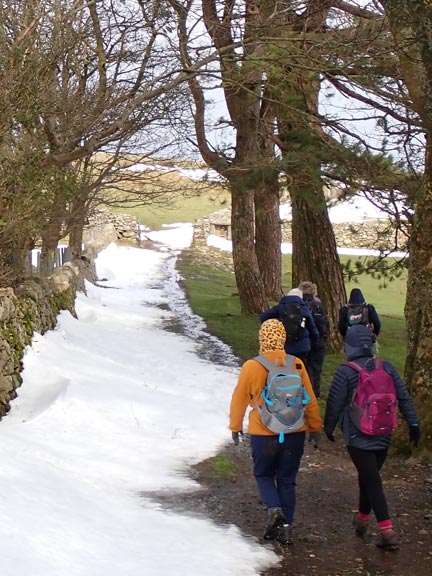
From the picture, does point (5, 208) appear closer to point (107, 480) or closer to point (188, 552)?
point (107, 480)

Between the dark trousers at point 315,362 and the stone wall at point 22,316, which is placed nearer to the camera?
the stone wall at point 22,316

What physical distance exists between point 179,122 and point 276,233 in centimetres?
454

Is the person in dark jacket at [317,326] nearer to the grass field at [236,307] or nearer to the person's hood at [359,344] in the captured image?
the grass field at [236,307]

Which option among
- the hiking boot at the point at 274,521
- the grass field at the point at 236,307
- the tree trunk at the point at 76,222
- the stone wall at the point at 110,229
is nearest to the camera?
the hiking boot at the point at 274,521

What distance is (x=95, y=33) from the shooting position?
12.8 metres

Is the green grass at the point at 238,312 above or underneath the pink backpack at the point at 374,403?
underneath

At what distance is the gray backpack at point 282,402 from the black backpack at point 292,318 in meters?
2.81

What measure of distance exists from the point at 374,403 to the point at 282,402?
0.62 m

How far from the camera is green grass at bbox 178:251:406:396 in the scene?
1498cm

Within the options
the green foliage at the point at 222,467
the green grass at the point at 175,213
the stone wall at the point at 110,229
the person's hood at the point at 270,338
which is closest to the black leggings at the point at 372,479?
the person's hood at the point at 270,338

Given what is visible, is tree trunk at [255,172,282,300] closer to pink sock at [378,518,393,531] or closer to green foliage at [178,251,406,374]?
green foliage at [178,251,406,374]

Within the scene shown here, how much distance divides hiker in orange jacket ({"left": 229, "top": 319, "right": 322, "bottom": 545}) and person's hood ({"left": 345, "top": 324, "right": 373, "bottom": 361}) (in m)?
0.39

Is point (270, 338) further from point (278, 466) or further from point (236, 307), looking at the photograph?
point (236, 307)

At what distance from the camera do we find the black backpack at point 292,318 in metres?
8.00
